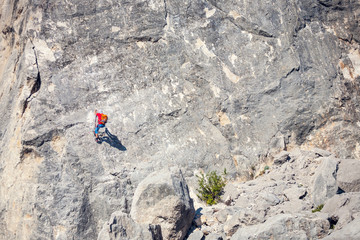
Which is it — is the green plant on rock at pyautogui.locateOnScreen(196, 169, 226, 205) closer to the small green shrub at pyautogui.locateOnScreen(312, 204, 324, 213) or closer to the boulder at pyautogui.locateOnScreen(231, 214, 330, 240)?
the small green shrub at pyautogui.locateOnScreen(312, 204, 324, 213)

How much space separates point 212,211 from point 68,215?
139 inches

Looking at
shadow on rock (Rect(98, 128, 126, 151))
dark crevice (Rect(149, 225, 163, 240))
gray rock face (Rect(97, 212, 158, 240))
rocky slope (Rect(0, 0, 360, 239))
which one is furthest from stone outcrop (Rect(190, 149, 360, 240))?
shadow on rock (Rect(98, 128, 126, 151))

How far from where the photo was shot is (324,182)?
34.1 feet

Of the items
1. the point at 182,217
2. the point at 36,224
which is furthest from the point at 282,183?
the point at 36,224

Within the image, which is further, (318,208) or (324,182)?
(324,182)

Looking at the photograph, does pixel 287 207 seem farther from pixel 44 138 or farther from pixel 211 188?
pixel 44 138

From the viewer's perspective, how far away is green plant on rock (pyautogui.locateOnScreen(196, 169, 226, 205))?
1141cm

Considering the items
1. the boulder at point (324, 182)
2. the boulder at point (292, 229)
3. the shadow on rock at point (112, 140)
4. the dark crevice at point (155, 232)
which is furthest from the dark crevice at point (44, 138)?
the boulder at point (324, 182)

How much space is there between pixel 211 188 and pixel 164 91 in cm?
325

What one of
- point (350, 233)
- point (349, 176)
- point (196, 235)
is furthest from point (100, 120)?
point (350, 233)

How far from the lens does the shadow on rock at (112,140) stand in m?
12.2

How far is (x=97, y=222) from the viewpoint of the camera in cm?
1115

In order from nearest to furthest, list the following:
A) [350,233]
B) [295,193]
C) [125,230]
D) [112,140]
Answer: [350,233], [125,230], [295,193], [112,140]

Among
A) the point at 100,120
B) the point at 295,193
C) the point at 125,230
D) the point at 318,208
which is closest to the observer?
the point at 125,230
